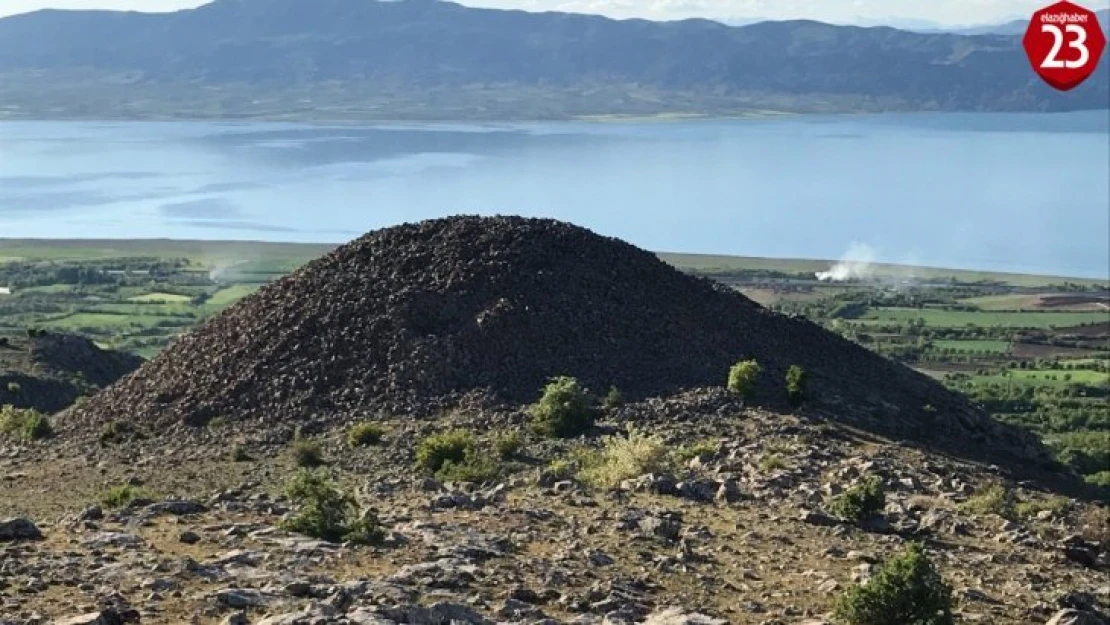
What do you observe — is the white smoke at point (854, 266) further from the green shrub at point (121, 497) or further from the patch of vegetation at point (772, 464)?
the green shrub at point (121, 497)

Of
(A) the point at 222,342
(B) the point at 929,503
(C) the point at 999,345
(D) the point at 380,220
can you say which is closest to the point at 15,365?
(A) the point at 222,342

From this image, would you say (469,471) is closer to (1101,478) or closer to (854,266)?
(1101,478)

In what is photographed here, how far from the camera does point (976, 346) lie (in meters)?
88.8

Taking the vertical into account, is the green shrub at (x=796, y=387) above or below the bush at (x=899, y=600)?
below

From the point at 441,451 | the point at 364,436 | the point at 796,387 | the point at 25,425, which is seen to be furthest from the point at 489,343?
the point at 25,425

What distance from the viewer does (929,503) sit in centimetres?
2539

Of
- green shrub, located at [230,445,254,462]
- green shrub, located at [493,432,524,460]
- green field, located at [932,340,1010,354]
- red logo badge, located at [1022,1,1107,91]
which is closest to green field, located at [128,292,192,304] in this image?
green field, located at [932,340,1010,354]

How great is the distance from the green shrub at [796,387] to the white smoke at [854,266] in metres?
87.7

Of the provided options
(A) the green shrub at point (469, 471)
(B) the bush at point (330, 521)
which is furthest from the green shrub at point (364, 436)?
(B) the bush at point (330, 521)

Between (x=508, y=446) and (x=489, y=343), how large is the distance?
6.19m

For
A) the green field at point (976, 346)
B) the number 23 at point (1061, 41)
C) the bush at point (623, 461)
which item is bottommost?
the green field at point (976, 346)

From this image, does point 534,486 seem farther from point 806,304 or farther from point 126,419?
point 806,304

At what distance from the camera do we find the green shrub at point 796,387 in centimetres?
3278

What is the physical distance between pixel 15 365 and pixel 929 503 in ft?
111
